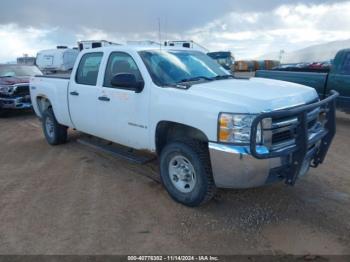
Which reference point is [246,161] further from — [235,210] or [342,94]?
[342,94]

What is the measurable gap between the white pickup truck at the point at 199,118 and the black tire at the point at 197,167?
0.04 ft

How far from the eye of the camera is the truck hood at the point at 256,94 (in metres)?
3.47

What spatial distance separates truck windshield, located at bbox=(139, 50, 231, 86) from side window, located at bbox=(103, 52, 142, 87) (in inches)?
7.3

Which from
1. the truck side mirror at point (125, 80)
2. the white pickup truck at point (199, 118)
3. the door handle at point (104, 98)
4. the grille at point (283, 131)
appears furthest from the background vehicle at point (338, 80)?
the truck side mirror at point (125, 80)

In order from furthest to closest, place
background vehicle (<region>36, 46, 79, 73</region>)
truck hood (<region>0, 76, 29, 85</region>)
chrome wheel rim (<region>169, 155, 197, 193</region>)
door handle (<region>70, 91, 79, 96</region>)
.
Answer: background vehicle (<region>36, 46, 79, 73</region>) < truck hood (<region>0, 76, 29, 85</region>) < door handle (<region>70, 91, 79, 96</region>) < chrome wheel rim (<region>169, 155, 197, 193</region>)

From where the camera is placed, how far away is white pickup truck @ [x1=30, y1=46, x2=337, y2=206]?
11.3ft

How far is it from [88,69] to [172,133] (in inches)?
85.8

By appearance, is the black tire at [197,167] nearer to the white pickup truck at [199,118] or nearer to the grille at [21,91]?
the white pickup truck at [199,118]

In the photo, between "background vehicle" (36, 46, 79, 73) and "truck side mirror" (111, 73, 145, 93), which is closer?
"truck side mirror" (111, 73, 145, 93)

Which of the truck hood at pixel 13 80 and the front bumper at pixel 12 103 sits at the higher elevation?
the truck hood at pixel 13 80

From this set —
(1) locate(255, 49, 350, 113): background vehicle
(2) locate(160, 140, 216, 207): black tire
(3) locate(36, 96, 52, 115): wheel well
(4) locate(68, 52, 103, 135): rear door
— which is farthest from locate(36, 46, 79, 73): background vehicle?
(2) locate(160, 140, 216, 207): black tire

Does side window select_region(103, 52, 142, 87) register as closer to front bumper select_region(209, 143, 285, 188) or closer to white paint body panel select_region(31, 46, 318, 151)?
white paint body panel select_region(31, 46, 318, 151)

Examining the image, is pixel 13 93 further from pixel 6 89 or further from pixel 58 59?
pixel 58 59

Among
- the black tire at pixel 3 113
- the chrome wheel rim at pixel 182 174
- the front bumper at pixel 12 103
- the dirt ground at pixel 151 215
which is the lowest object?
the black tire at pixel 3 113
